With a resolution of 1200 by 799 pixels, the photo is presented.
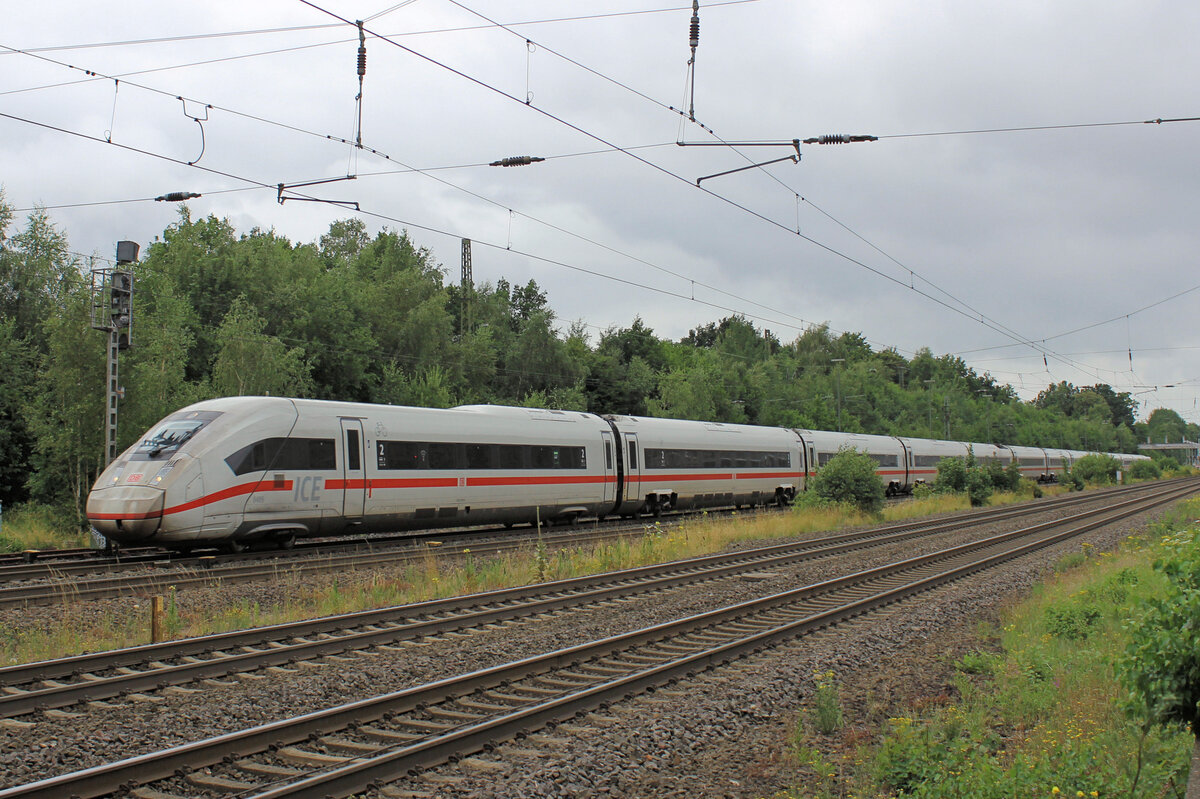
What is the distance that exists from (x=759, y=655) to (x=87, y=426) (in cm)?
1824

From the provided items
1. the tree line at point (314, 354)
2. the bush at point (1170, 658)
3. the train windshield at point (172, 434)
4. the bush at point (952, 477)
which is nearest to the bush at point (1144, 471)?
the tree line at point (314, 354)

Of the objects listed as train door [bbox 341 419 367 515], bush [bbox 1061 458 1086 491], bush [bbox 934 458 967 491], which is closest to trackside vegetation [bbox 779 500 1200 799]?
train door [bbox 341 419 367 515]

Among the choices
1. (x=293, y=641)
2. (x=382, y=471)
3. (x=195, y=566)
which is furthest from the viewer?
(x=382, y=471)

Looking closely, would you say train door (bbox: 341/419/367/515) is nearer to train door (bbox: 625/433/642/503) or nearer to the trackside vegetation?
train door (bbox: 625/433/642/503)

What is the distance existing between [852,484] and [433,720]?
2474cm

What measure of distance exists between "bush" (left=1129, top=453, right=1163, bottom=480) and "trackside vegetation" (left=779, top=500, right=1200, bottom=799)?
84.5m

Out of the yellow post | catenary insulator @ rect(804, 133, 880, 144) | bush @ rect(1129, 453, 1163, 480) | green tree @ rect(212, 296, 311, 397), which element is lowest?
bush @ rect(1129, 453, 1163, 480)

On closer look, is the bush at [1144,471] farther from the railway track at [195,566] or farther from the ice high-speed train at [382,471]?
the railway track at [195,566]

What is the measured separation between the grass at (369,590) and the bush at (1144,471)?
74294mm

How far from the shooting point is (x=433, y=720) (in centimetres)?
674

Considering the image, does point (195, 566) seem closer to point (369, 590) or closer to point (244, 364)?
point (369, 590)

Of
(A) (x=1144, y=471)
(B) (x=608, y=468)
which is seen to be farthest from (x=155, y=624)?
(A) (x=1144, y=471)

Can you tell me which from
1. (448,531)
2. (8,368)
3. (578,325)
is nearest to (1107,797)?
(448,531)

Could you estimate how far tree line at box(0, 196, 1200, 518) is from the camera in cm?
2123
